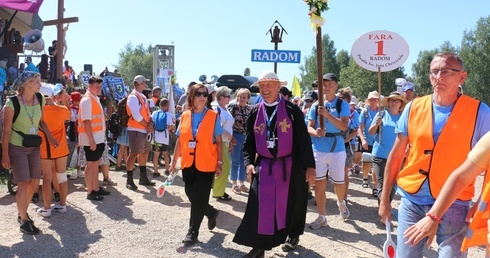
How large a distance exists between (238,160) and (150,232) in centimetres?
264

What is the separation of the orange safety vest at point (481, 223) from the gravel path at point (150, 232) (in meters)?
2.71

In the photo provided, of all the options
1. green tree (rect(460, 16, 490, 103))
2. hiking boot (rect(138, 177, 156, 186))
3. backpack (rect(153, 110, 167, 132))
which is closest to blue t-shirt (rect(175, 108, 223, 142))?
hiking boot (rect(138, 177, 156, 186))

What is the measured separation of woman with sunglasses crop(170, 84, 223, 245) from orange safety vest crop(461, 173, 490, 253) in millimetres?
3171

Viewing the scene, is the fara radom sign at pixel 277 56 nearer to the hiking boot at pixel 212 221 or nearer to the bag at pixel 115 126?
the bag at pixel 115 126

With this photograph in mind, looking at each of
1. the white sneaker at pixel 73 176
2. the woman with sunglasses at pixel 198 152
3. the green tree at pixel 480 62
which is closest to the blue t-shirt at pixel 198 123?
the woman with sunglasses at pixel 198 152

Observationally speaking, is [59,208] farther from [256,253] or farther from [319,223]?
[319,223]

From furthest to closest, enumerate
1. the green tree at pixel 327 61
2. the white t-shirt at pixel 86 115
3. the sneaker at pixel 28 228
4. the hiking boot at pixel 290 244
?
the green tree at pixel 327 61, the white t-shirt at pixel 86 115, the sneaker at pixel 28 228, the hiking boot at pixel 290 244

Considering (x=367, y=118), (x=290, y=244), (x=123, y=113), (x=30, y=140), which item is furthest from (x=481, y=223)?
(x=123, y=113)

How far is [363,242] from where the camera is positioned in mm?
5090

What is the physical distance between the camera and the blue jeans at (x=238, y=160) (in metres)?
7.41

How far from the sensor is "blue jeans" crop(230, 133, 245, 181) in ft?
24.3

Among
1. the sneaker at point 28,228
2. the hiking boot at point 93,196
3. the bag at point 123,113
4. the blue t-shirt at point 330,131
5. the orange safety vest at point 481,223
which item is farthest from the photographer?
the bag at point 123,113

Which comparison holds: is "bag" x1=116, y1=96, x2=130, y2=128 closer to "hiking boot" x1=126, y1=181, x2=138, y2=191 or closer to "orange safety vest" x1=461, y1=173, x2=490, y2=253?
"hiking boot" x1=126, y1=181, x2=138, y2=191

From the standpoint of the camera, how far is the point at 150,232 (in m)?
5.29
